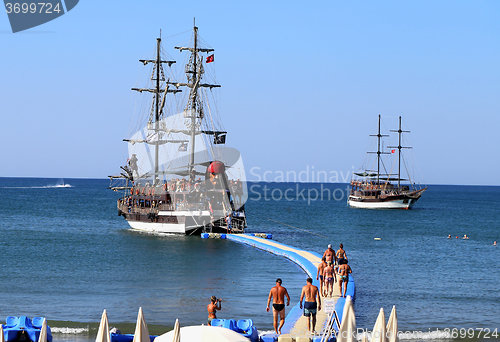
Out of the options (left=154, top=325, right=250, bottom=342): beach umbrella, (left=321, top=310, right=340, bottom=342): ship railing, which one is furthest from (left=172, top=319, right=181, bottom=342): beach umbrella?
(left=321, top=310, right=340, bottom=342): ship railing

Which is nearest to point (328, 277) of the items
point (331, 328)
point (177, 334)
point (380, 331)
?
point (331, 328)

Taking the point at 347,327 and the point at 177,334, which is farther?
the point at 347,327

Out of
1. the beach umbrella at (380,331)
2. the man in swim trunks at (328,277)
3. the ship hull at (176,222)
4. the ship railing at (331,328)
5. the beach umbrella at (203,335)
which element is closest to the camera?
A: the beach umbrella at (203,335)

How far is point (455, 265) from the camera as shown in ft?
118

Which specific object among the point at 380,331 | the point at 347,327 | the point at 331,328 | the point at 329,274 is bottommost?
the point at 331,328

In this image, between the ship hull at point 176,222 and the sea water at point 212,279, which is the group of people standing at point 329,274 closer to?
the sea water at point 212,279

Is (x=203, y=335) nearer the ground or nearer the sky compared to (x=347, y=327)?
nearer the ground

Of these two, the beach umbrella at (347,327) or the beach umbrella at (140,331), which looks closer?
the beach umbrella at (347,327)

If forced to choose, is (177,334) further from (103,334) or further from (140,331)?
(103,334)

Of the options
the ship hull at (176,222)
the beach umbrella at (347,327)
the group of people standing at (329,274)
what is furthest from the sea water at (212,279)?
the beach umbrella at (347,327)

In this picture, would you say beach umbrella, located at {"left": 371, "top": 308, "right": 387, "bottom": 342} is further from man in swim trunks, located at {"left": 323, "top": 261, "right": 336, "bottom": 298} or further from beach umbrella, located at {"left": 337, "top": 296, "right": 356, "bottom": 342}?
man in swim trunks, located at {"left": 323, "top": 261, "right": 336, "bottom": 298}

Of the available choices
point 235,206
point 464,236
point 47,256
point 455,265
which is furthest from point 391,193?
point 47,256

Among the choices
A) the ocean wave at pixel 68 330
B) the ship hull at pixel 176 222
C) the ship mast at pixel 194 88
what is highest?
the ship mast at pixel 194 88

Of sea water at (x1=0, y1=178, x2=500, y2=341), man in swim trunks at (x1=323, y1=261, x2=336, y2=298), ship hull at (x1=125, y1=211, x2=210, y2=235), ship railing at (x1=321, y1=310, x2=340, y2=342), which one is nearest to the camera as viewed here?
ship railing at (x1=321, y1=310, x2=340, y2=342)
